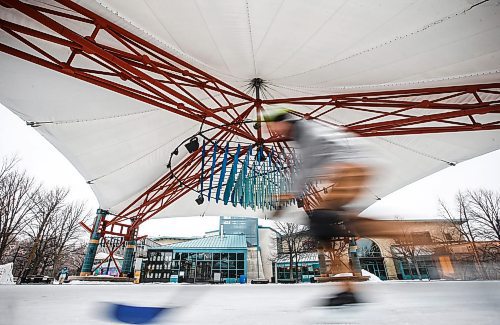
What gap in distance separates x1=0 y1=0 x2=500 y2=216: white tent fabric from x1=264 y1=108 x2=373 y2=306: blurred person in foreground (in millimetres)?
357

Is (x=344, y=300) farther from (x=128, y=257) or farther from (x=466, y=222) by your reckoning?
(x=466, y=222)

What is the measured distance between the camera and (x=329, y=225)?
122 inches

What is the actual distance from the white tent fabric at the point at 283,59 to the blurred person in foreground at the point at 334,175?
357 millimetres

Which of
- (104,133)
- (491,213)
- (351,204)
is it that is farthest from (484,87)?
(491,213)

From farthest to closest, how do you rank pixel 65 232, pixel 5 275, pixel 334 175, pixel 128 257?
pixel 65 232, pixel 128 257, pixel 5 275, pixel 334 175

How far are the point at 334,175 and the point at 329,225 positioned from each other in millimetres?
661

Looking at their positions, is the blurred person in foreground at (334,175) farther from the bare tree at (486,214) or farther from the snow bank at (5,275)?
the bare tree at (486,214)

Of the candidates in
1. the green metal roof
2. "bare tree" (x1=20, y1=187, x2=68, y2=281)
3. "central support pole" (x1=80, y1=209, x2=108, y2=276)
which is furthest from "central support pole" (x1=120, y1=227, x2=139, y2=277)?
"bare tree" (x1=20, y1=187, x2=68, y2=281)

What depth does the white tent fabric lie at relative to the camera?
366 cm

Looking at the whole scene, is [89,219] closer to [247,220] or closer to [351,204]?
[247,220]

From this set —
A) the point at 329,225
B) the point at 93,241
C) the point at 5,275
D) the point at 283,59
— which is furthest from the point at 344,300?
the point at 5,275

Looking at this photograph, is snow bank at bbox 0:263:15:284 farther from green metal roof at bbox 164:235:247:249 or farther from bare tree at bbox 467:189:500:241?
bare tree at bbox 467:189:500:241

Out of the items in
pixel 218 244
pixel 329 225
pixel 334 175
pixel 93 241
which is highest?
pixel 218 244

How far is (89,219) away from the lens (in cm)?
3036
